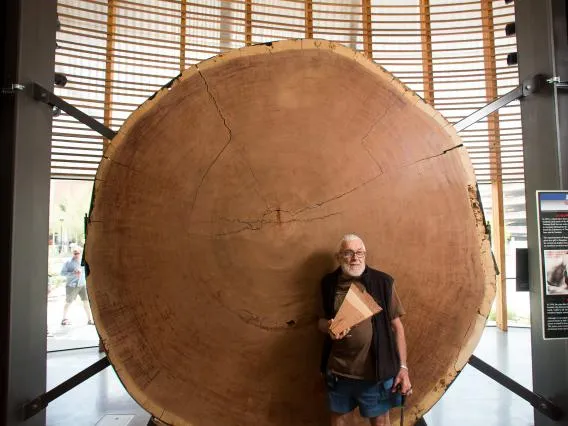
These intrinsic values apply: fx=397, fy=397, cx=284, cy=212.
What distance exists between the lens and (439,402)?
8.89 feet

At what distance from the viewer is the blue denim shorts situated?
135 centimetres

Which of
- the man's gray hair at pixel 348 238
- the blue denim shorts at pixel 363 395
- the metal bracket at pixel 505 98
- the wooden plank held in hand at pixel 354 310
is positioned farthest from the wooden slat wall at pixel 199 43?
the blue denim shorts at pixel 363 395

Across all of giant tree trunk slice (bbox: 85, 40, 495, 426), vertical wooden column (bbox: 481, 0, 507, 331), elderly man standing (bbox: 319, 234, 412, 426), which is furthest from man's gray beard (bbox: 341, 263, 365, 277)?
vertical wooden column (bbox: 481, 0, 507, 331)

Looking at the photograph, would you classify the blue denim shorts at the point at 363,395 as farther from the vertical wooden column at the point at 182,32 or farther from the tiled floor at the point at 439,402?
the vertical wooden column at the point at 182,32

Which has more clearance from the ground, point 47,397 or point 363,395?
point 363,395

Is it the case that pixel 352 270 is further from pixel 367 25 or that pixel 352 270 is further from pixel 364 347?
pixel 367 25

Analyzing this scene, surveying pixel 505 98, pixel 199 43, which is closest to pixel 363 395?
pixel 505 98

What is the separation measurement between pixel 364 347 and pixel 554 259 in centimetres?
106

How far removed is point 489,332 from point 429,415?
226 cm

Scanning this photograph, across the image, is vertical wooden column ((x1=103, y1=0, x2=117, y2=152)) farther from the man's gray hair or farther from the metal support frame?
the man's gray hair

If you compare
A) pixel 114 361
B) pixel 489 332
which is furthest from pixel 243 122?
pixel 489 332

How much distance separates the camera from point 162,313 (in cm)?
140

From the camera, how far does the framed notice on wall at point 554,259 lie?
5.79 ft

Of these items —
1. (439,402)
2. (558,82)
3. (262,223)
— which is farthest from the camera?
(439,402)
